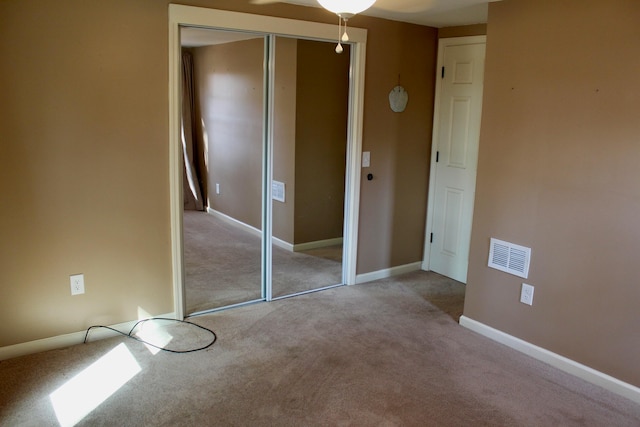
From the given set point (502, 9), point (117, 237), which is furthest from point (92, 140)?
point (502, 9)

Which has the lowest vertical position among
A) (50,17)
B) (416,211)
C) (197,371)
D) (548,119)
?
(197,371)

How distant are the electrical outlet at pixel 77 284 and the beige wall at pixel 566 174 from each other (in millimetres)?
2600

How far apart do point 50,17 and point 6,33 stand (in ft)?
0.78

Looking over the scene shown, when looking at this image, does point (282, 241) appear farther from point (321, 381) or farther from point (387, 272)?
point (321, 381)

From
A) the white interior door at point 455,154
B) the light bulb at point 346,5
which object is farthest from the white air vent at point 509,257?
the light bulb at point 346,5

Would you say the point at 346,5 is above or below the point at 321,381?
above

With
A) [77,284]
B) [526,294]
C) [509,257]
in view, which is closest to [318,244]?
[509,257]

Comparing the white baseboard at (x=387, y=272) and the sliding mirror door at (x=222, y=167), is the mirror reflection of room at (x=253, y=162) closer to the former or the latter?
the sliding mirror door at (x=222, y=167)

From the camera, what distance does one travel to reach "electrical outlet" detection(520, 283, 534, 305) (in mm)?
3199

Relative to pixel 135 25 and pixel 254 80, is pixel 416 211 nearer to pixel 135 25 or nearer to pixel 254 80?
pixel 254 80

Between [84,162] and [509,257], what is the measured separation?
2.71m

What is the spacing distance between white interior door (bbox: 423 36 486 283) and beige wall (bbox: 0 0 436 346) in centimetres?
151

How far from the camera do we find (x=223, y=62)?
3.58 m

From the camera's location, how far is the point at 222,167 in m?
3.81
